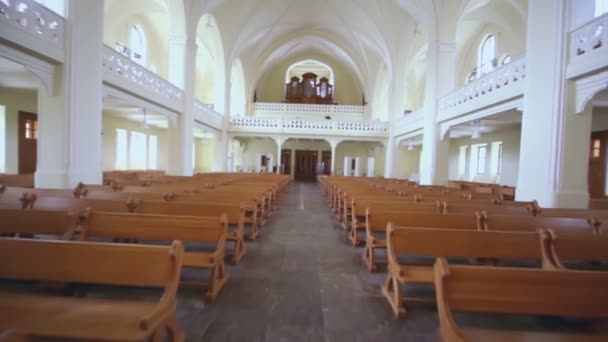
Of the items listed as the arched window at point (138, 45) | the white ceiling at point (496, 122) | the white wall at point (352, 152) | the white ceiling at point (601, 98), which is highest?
the arched window at point (138, 45)

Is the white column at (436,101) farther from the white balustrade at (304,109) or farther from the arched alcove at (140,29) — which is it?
the white balustrade at (304,109)

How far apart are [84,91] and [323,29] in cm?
2030

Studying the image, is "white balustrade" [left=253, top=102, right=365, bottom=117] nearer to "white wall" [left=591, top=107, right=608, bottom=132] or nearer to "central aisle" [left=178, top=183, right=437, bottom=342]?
"white wall" [left=591, top=107, right=608, bottom=132]

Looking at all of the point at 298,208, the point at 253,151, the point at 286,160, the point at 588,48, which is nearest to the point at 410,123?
the point at 298,208

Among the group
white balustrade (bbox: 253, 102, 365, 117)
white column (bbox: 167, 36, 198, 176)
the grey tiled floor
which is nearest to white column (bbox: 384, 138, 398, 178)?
white balustrade (bbox: 253, 102, 365, 117)

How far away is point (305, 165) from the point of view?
26.4 metres

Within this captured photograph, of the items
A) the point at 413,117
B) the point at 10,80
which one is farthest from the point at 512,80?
the point at 10,80

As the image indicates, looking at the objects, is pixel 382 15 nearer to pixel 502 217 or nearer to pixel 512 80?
pixel 512 80

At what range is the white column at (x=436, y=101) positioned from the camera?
39.7 feet

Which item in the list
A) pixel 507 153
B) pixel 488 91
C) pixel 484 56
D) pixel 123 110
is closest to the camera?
pixel 488 91

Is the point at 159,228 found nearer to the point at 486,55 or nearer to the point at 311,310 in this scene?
the point at 311,310

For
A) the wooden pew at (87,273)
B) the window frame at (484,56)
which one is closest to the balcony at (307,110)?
the window frame at (484,56)

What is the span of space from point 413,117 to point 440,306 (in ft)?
49.0

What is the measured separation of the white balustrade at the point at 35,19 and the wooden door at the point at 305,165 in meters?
20.5
